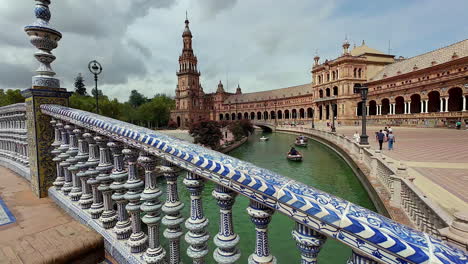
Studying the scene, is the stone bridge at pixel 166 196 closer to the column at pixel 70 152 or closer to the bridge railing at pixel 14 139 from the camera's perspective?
the column at pixel 70 152

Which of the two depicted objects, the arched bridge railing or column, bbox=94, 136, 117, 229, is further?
column, bbox=94, 136, 117, 229

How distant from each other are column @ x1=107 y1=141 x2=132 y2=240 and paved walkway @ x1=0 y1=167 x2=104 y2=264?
0.34 metres

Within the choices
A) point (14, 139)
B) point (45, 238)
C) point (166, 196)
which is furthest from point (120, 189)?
point (14, 139)

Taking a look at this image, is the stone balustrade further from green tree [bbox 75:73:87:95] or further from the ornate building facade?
green tree [bbox 75:73:87:95]

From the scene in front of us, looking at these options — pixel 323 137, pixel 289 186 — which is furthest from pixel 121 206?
pixel 323 137

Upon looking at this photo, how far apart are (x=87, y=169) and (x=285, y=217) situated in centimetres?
712

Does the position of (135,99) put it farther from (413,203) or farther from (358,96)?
(413,203)

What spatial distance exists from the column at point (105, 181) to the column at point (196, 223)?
3.72 feet

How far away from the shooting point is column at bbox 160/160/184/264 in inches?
62.7

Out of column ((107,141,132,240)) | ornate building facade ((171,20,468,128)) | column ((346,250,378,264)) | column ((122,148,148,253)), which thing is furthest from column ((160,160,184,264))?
ornate building facade ((171,20,468,128))

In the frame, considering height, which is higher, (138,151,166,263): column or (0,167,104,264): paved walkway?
(138,151,166,263): column

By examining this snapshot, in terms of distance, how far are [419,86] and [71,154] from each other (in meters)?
40.8

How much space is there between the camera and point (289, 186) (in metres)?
1.11

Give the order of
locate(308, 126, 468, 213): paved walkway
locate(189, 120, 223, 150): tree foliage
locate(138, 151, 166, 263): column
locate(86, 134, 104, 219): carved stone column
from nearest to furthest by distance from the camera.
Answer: locate(138, 151, 166, 263): column < locate(86, 134, 104, 219): carved stone column < locate(308, 126, 468, 213): paved walkway < locate(189, 120, 223, 150): tree foliage
